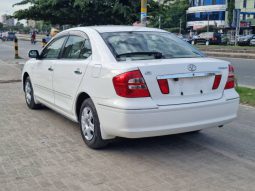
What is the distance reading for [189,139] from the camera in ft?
17.7

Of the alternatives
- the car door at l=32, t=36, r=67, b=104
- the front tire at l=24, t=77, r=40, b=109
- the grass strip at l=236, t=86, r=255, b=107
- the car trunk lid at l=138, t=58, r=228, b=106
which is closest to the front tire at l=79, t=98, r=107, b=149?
the car trunk lid at l=138, t=58, r=228, b=106

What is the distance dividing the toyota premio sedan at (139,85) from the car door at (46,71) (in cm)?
41

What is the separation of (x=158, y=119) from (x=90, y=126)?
3.52 feet

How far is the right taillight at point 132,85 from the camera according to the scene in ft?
13.6

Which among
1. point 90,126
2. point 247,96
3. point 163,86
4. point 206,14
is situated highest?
point 206,14

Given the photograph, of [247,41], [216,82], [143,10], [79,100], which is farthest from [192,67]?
[247,41]

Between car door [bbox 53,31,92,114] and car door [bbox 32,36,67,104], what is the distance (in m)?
0.20

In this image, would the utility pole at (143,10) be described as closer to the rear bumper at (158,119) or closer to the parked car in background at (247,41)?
the rear bumper at (158,119)

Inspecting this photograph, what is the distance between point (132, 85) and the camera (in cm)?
415

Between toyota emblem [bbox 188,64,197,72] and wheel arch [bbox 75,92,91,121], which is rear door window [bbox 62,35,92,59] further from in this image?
toyota emblem [bbox 188,64,197,72]

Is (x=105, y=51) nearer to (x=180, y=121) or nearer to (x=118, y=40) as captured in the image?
(x=118, y=40)

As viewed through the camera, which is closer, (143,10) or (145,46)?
(145,46)

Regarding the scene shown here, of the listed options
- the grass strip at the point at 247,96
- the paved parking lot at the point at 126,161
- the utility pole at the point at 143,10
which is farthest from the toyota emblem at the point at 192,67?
the utility pole at the point at 143,10

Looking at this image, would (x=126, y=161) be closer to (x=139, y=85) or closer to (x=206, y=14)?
(x=139, y=85)
